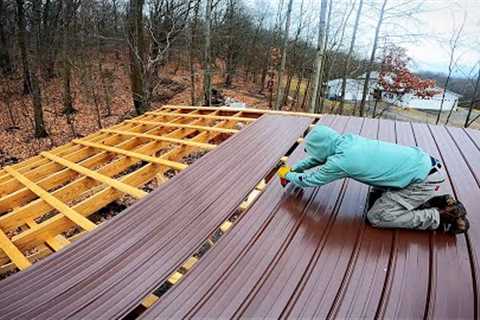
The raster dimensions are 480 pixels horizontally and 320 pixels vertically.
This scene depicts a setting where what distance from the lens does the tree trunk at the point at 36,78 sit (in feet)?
A: 28.0

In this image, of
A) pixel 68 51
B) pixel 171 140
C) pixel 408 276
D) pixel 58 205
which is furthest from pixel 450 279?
pixel 68 51

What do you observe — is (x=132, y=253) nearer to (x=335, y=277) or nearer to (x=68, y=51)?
(x=335, y=277)

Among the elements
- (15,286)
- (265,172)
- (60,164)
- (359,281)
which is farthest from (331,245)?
(60,164)

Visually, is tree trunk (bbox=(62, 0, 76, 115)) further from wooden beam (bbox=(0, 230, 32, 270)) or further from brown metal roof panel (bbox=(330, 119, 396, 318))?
brown metal roof panel (bbox=(330, 119, 396, 318))

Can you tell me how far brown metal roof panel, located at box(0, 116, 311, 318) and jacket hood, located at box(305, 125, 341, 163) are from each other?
0.67 metres

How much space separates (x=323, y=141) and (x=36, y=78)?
977cm

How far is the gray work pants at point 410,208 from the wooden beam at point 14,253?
2.28 metres

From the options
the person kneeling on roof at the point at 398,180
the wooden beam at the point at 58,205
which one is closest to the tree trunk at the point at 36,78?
the wooden beam at the point at 58,205

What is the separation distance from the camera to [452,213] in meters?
1.83

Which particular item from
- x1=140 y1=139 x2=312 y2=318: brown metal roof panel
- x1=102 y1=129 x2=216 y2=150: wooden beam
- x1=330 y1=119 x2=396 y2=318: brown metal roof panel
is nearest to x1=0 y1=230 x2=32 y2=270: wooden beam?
x1=140 y1=139 x2=312 y2=318: brown metal roof panel

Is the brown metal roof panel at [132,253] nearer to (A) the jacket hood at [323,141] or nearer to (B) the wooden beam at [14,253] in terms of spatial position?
(B) the wooden beam at [14,253]

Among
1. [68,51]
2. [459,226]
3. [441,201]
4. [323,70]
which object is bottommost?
[459,226]

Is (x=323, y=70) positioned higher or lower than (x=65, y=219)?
higher

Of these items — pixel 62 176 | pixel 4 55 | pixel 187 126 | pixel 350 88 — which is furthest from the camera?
pixel 350 88
